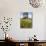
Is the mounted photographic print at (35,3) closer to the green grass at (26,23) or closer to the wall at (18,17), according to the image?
the wall at (18,17)

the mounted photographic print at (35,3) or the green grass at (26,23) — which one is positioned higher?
the mounted photographic print at (35,3)

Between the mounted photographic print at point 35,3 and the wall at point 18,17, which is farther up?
the mounted photographic print at point 35,3

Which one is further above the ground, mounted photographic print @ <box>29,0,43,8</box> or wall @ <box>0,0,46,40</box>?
mounted photographic print @ <box>29,0,43,8</box>

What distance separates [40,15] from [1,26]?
4.33 feet

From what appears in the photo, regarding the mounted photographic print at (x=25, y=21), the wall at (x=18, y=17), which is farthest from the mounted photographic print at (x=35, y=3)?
the mounted photographic print at (x=25, y=21)

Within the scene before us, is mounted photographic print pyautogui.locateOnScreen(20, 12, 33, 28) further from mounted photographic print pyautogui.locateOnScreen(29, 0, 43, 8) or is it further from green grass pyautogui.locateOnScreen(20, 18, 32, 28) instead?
mounted photographic print pyautogui.locateOnScreen(29, 0, 43, 8)

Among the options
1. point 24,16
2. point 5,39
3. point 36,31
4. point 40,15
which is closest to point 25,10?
point 24,16

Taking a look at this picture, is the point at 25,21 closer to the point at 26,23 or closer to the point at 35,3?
the point at 26,23

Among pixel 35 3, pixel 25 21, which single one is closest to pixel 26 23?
pixel 25 21

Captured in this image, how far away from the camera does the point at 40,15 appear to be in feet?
13.7

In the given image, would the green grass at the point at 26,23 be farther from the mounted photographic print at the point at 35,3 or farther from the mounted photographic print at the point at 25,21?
the mounted photographic print at the point at 35,3

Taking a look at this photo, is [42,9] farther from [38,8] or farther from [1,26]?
[1,26]

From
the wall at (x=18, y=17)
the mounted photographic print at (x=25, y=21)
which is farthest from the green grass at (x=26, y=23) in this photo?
the wall at (x=18, y=17)

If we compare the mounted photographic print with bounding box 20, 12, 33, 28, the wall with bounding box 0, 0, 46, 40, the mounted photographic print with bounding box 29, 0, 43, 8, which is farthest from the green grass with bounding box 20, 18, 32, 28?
the mounted photographic print with bounding box 29, 0, 43, 8
